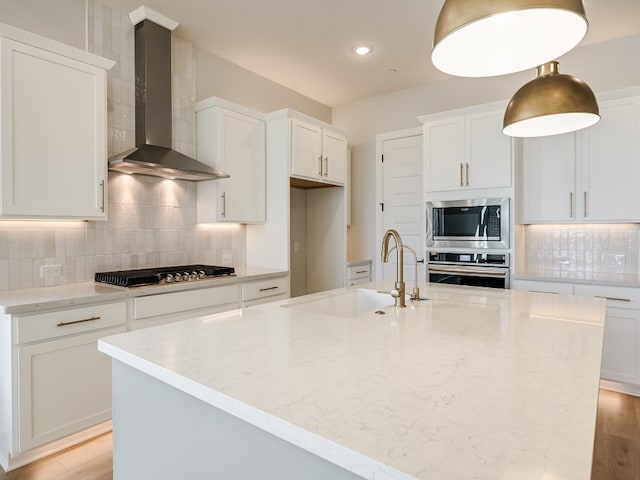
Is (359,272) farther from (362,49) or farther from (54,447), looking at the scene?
(54,447)

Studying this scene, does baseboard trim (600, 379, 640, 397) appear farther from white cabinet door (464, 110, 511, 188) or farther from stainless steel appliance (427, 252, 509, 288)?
white cabinet door (464, 110, 511, 188)

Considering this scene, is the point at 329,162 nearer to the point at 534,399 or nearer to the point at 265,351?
the point at 265,351

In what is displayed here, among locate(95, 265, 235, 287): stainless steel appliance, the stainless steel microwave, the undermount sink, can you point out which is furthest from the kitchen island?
the stainless steel microwave

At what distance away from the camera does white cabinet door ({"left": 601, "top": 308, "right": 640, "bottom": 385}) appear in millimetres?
2818

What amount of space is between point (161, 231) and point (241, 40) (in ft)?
5.87

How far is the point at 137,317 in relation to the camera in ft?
7.89

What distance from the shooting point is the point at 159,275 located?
2.62 meters

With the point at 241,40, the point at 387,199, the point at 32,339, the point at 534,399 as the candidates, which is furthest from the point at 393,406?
the point at 387,199

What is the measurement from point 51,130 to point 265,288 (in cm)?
183

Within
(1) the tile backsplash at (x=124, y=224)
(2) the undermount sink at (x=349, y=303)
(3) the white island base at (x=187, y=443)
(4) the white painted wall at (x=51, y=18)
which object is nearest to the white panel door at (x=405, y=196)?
(1) the tile backsplash at (x=124, y=224)

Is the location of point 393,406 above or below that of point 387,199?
below

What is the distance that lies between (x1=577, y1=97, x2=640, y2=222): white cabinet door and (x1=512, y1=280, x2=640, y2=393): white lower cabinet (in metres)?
0.61

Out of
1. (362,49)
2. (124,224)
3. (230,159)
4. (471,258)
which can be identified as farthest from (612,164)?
(124,224)

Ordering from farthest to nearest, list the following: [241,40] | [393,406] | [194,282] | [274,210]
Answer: [274,210]
[241,40]
[194,282]
[393,406]
